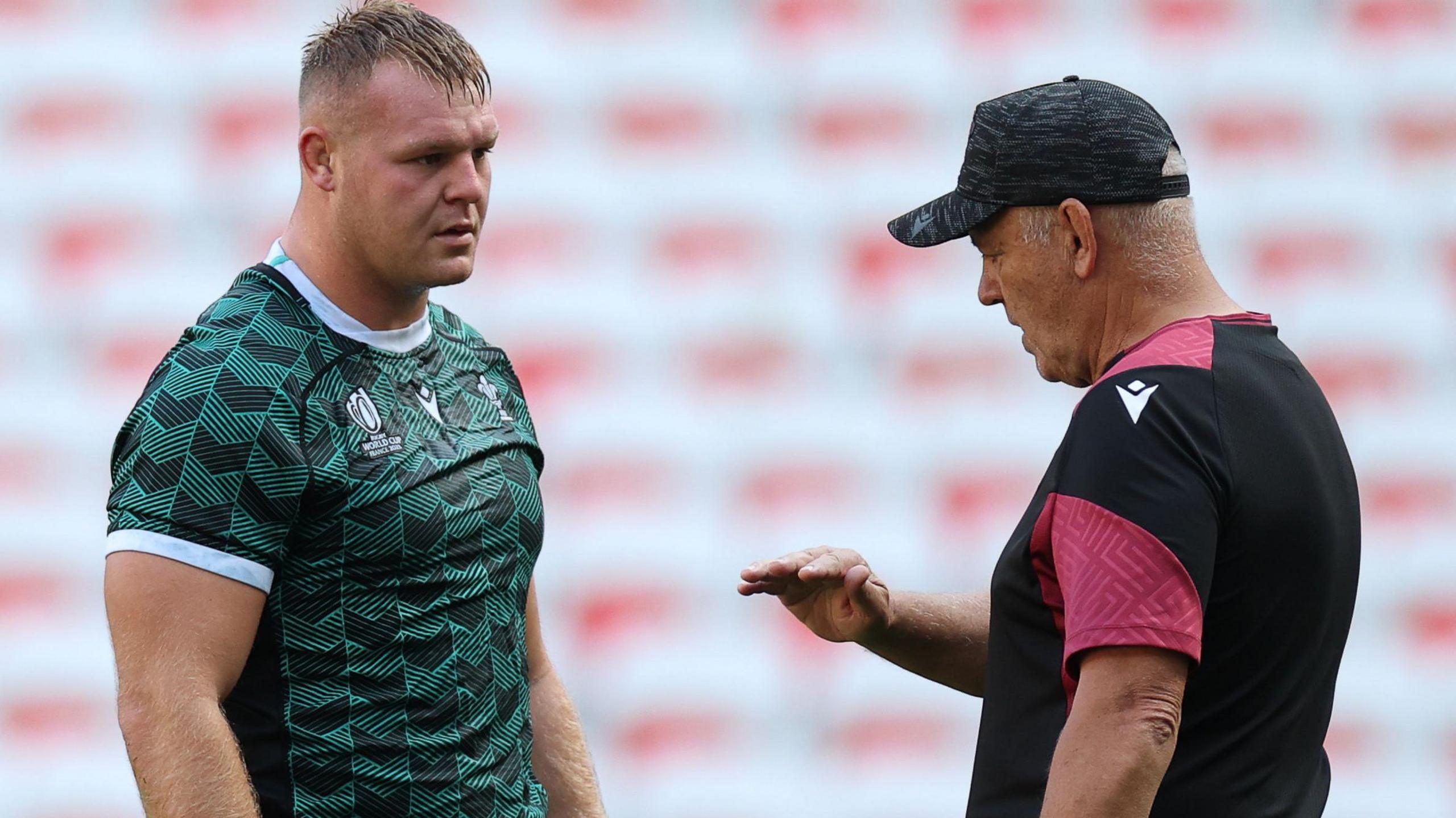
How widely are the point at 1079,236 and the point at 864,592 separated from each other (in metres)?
0.58

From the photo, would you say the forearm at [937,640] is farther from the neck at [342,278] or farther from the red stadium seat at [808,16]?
the red stadium seat at [808,16]

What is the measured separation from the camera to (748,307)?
3100 mm

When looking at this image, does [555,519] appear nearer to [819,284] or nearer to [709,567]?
[709,567]

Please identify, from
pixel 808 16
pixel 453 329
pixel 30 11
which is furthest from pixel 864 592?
pixel 30 11

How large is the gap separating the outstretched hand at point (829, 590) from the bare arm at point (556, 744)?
0.37 meters

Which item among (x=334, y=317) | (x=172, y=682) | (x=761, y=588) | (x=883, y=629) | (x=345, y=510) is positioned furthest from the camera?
(x=883, y=629)

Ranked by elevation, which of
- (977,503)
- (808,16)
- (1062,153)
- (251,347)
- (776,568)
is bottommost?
(776,568)

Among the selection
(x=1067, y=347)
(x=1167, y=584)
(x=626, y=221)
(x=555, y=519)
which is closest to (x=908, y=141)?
(x=626, y=221)

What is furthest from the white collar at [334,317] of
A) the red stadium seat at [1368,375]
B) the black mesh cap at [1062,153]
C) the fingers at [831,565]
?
the red stadium seat at [1368,375]

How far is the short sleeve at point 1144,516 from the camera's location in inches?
57.4

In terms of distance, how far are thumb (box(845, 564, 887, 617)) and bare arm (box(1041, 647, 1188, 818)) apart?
1.72 ft

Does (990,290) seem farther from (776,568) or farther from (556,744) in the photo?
(556,744)

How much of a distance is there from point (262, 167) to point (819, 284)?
Result: 112 centimetres

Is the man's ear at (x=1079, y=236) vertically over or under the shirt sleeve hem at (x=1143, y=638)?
over
